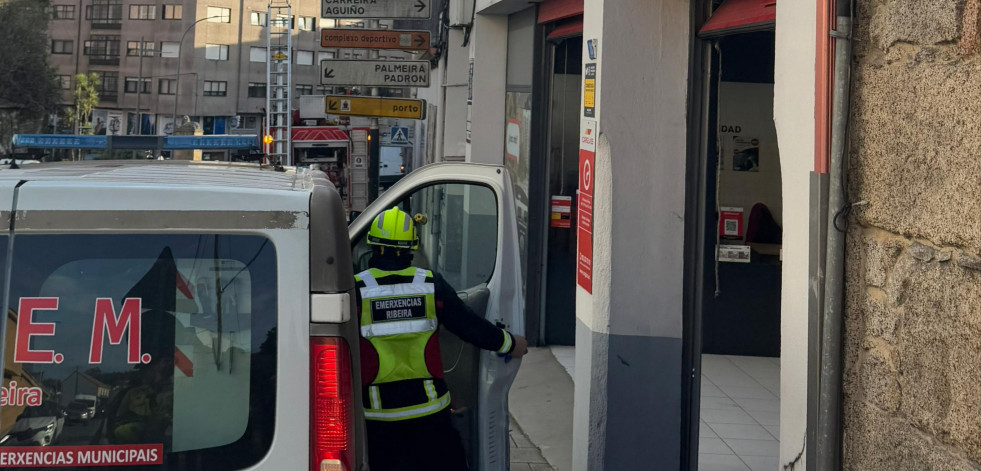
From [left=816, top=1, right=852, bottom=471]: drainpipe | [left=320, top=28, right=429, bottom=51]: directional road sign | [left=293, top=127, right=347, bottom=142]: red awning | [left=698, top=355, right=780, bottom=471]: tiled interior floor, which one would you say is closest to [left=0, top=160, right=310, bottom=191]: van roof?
[left=816, top=1, right=852, bottom=471]: drainpipe

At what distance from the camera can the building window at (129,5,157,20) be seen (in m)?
73.4

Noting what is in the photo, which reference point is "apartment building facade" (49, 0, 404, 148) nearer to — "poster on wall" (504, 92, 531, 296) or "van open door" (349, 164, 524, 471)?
"poster on wall" (504, 92, 531, 296)

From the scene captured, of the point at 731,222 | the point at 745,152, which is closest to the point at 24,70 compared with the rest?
the point at 745,152

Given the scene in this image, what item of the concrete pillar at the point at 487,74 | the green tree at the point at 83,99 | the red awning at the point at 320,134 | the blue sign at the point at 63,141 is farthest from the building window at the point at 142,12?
the blue sign at the point at 63,141

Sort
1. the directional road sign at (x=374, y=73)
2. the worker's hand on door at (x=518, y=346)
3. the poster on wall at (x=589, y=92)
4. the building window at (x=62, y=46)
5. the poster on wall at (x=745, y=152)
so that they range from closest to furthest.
A: the worker's hand on door at (x=518, y=346) → the poster on wall at (x=589, y=92) → the poster on wall at (x=745, y=152) → the directional road sign at (x=374, y=73) → the building window at (x=62, y=46)

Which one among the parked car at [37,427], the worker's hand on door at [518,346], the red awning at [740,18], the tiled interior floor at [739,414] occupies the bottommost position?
the tiled interior floor at [739,414]

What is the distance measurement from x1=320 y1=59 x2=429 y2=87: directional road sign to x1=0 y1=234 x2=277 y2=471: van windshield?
9822mm

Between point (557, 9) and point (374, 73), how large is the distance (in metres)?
3.23

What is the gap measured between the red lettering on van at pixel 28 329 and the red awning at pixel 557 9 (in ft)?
22.9

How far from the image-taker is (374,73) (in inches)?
497

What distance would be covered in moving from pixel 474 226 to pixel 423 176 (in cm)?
260

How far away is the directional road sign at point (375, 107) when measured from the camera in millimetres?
12711

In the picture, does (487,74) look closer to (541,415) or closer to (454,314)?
(541,415)

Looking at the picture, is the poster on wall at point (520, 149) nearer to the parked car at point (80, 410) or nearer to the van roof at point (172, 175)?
the van roof at point (172, 175)
